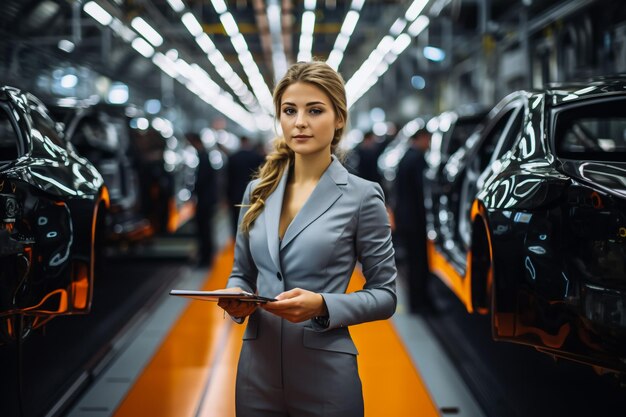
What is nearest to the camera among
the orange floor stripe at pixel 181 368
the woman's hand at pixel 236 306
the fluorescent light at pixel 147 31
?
the woman's hand at pixel 236 306

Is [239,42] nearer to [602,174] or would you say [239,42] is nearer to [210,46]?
[210,46]

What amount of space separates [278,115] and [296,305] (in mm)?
633

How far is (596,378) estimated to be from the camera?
164 inches

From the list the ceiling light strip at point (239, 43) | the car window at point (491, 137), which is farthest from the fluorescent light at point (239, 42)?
the car window at point (491, 137)

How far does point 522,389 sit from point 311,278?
8.51 ft

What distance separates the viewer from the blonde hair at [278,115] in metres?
1.87

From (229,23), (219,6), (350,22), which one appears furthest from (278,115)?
(350,22)

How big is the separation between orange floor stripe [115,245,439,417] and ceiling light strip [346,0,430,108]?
6.18ft

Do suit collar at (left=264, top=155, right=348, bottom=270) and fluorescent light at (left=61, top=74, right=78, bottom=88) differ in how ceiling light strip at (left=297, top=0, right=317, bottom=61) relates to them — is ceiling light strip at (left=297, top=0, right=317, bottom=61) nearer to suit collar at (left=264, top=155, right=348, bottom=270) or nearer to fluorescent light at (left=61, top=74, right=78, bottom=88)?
fluorescent light at (left=61, top=74, right=78, bottom=88)

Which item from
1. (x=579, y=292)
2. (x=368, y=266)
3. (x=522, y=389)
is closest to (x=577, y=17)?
(x=522, y=389)

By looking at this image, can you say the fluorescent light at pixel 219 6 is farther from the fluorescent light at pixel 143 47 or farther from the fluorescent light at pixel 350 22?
the fluorescent light at pixel 350 22

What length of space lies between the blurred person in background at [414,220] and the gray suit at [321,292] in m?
4.04

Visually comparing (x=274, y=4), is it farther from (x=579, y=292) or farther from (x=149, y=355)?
(x=579, y=292)

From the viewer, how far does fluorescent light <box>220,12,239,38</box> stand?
28.1ft
